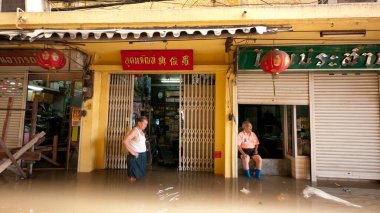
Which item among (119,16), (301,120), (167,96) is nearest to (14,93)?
(119,16)

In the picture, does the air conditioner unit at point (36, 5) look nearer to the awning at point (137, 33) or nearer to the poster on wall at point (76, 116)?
the awning at point (137, 33)

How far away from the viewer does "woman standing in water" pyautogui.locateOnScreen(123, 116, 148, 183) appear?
5.40 m

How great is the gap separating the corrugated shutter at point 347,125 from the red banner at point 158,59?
322 cm

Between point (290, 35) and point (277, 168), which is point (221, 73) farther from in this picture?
point (277, 168)

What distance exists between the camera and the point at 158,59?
6.38m

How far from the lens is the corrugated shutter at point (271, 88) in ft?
20.2

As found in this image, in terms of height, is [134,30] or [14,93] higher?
[134,30]

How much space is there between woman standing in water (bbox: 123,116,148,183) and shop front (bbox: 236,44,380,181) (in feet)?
8.47

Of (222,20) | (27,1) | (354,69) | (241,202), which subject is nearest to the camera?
(241,202)

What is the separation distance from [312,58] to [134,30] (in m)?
4.01

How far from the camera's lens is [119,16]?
17.8 feet

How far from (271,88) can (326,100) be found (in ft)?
4.40

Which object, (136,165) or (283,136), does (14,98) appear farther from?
(283,136)

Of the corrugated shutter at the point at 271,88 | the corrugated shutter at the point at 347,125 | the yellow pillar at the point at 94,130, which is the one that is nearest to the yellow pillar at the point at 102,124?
the yellow pillar at the point at 94,130
